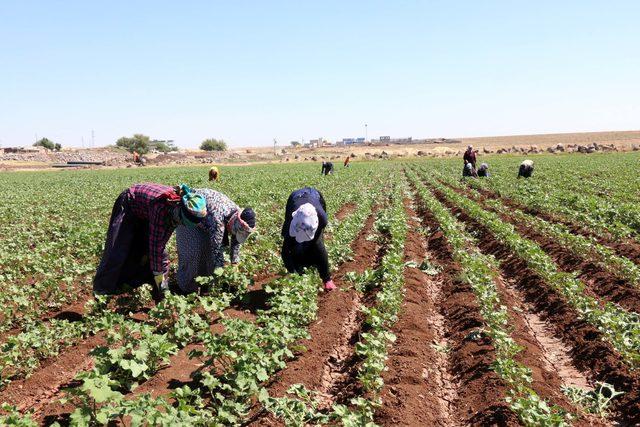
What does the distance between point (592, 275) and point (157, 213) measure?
6115 millimetres

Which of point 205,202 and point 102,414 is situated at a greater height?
point 205,202

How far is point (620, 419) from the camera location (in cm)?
393

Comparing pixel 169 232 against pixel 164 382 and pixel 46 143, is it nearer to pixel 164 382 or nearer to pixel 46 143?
pixel 164 382

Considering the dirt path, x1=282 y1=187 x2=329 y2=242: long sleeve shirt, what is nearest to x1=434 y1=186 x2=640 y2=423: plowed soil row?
the dirt path

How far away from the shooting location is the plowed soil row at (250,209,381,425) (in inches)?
166

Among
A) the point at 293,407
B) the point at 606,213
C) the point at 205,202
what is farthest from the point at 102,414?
the point at 606,213

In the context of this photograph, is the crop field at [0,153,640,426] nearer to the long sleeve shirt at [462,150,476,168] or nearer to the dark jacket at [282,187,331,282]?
the dark jacket at [282,187,331,282]

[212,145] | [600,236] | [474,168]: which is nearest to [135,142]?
[212,145]

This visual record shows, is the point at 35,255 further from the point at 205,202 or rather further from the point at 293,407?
the point at 293,407

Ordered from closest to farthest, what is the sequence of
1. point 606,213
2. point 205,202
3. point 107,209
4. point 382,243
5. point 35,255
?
1. point 205,202
2. point 35,255
3. point 382,243
4. point 606,213
5. point 107,209

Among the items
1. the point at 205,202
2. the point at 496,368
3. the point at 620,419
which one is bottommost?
the point at 620,419

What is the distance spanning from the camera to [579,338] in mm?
5270

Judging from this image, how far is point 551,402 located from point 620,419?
1.70ft

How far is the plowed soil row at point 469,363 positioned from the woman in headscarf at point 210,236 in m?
2.62
